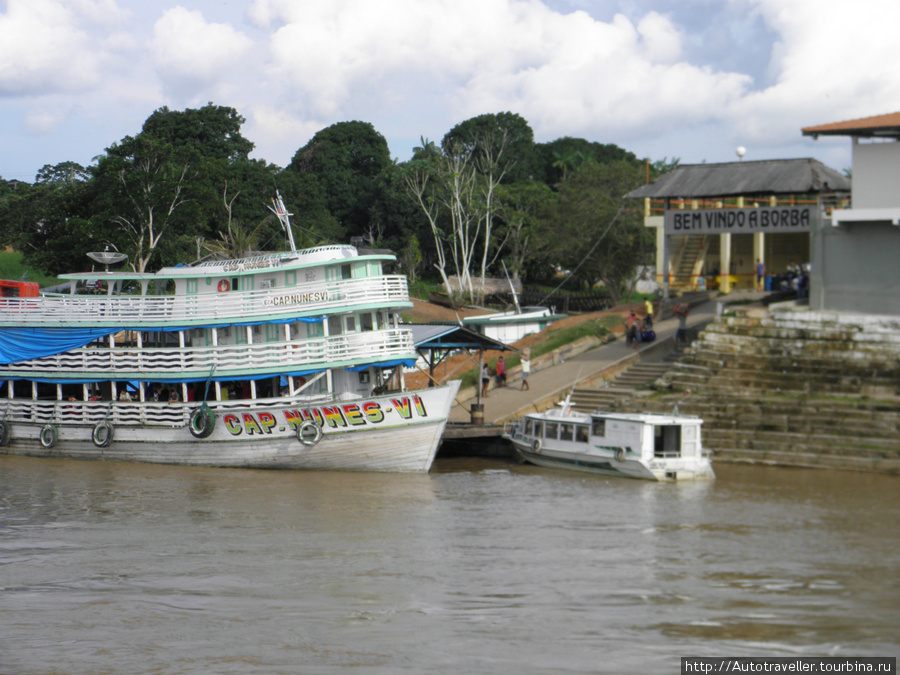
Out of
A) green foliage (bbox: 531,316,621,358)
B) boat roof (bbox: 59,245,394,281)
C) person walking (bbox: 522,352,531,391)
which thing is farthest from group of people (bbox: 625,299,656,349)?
boat roof (bbox: 59,245,394,281)

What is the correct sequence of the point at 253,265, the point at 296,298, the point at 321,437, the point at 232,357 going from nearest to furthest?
1. the point at 321,437
2. the point at 296,298
3. the point at 232,357
4. the point at 253,265

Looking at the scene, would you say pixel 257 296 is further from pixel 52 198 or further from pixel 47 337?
pixel 52 198

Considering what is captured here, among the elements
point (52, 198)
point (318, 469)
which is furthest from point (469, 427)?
point (52, 198)

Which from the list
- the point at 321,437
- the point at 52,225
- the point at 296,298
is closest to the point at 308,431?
the point at 321,437

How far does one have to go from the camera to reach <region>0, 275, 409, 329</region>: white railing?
23516 mm

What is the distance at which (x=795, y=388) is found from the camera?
82.6 ft

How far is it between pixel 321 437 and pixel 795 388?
12483mm

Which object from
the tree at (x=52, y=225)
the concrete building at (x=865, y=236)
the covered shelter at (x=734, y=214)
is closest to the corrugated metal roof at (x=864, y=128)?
the concrete building at (x=865, y=236)

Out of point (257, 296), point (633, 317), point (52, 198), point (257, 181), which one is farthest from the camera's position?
point (257, 181)

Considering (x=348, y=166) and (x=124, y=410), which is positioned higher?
(x=348, y=166)

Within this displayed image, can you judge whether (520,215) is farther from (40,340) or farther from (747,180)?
(40,340)

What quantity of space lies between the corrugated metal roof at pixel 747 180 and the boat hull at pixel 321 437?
1496 centimetres

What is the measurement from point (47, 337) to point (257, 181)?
32.0 meters

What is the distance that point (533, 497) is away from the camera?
2058cm
